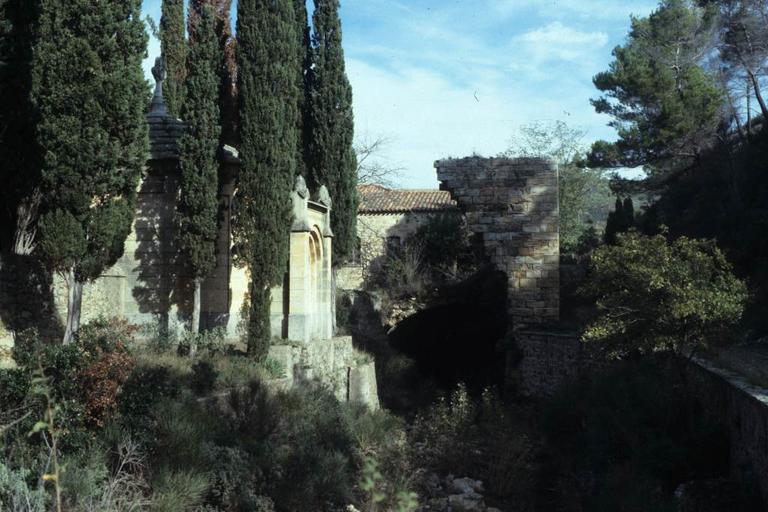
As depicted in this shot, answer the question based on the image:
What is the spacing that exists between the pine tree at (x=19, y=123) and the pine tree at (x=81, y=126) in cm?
131

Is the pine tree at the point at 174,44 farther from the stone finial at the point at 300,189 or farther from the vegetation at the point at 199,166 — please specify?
the stone finial at the point at 300,189

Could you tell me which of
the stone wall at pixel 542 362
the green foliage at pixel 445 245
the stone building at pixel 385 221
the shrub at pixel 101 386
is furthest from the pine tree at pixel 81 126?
the stone building at pixel 385 221

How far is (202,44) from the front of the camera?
12812 mm

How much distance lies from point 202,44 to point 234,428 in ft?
23.2

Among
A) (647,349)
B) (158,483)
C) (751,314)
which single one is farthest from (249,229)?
(751,314)

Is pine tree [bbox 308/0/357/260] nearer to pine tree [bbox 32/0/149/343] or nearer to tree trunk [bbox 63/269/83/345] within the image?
pine tree [bbox 32/0/149/343]

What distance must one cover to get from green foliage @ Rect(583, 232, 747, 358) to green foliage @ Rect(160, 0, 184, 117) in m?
12.8

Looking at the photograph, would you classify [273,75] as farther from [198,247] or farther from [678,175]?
[678,175]

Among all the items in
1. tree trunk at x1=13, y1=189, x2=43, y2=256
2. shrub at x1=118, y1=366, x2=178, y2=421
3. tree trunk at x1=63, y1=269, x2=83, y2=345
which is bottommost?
shrub at x1=118, y1=366, x2=178, y2=421

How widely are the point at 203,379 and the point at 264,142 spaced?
187 inches

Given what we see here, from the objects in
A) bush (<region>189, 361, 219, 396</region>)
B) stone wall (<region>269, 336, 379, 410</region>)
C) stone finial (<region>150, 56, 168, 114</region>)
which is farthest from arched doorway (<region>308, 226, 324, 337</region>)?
bush (<region>189, 361, 219, 396</region>)

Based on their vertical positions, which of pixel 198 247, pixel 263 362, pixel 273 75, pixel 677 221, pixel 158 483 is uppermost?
pixel 273 75

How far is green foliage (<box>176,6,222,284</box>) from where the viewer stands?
1262 cm

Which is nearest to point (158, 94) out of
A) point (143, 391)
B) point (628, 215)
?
point (143, 391)
